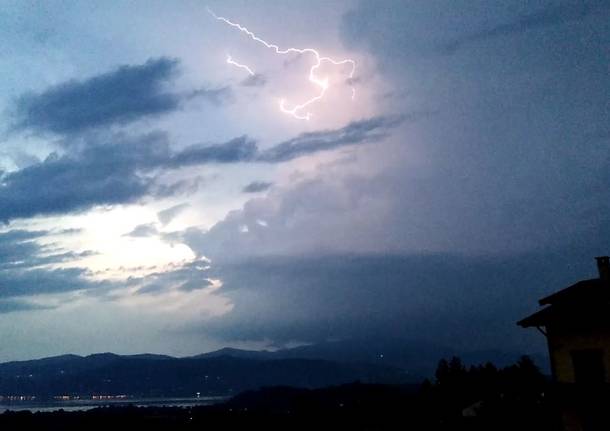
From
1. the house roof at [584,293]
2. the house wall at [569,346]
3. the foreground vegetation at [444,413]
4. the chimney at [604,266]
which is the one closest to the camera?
the house wall at [569,346]

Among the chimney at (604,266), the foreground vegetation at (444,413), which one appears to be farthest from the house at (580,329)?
the foreground vegetation at (444,413)

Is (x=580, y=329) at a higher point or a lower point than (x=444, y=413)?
higher

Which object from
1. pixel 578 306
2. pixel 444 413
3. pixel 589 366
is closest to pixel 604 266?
pixel 578 306

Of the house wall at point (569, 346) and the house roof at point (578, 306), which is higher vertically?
the house roof at point (578, 306)

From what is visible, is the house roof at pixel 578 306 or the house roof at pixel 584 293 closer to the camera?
the house roof at pixel 578 306

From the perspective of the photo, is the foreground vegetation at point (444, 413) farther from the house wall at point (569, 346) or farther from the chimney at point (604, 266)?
the chimney at point (604, 266)

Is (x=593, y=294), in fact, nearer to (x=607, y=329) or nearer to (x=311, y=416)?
(x=607, y=329)

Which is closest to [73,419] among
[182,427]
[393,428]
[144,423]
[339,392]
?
[144,423]

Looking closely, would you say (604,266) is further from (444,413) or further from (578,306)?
(444,413)

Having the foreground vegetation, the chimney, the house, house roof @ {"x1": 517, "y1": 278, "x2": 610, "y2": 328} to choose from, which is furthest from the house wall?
the chimney
